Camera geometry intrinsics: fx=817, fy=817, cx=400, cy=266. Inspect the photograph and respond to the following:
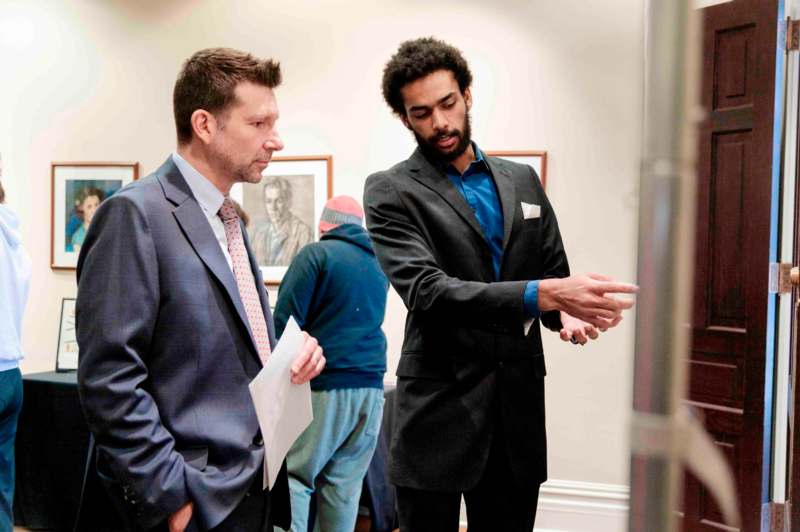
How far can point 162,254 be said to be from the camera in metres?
1.62

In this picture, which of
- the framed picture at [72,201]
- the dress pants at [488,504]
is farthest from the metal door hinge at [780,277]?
the framed picture at [72,201]

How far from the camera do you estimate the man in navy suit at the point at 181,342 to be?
1555 millimetres

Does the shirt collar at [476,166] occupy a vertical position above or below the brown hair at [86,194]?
below

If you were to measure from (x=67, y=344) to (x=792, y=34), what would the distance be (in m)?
4.12

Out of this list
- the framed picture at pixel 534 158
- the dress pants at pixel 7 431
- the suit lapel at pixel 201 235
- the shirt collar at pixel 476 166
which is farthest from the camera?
the framed picture at pixel 534 158

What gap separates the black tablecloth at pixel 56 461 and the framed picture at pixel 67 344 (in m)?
0.23

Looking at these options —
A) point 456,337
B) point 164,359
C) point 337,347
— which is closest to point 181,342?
point 164,359

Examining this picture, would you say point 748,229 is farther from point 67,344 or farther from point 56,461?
point 67,344

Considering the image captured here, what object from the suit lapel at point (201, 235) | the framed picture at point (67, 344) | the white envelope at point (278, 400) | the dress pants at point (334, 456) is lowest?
the dress pants at point (334, 456)

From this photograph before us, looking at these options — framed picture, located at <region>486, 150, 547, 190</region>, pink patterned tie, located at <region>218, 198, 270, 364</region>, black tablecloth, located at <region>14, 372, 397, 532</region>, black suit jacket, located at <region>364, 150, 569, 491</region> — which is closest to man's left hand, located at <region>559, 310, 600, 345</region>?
black suit jacket, located at <region>364, 150, 569, 491</region>

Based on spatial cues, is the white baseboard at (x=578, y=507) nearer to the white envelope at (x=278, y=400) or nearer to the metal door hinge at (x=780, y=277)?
the metal door hinge at (x=780, y=277)

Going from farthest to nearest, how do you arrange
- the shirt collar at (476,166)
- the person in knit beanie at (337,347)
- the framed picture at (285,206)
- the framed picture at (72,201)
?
the framed picture at (72,201)
the framed picture at (285,206)
the person in knit beanie at (337,347)
the shirt collar at (476,166)

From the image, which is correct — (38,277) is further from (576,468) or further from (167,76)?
(576,468)

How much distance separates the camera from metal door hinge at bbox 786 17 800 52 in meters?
3.30
